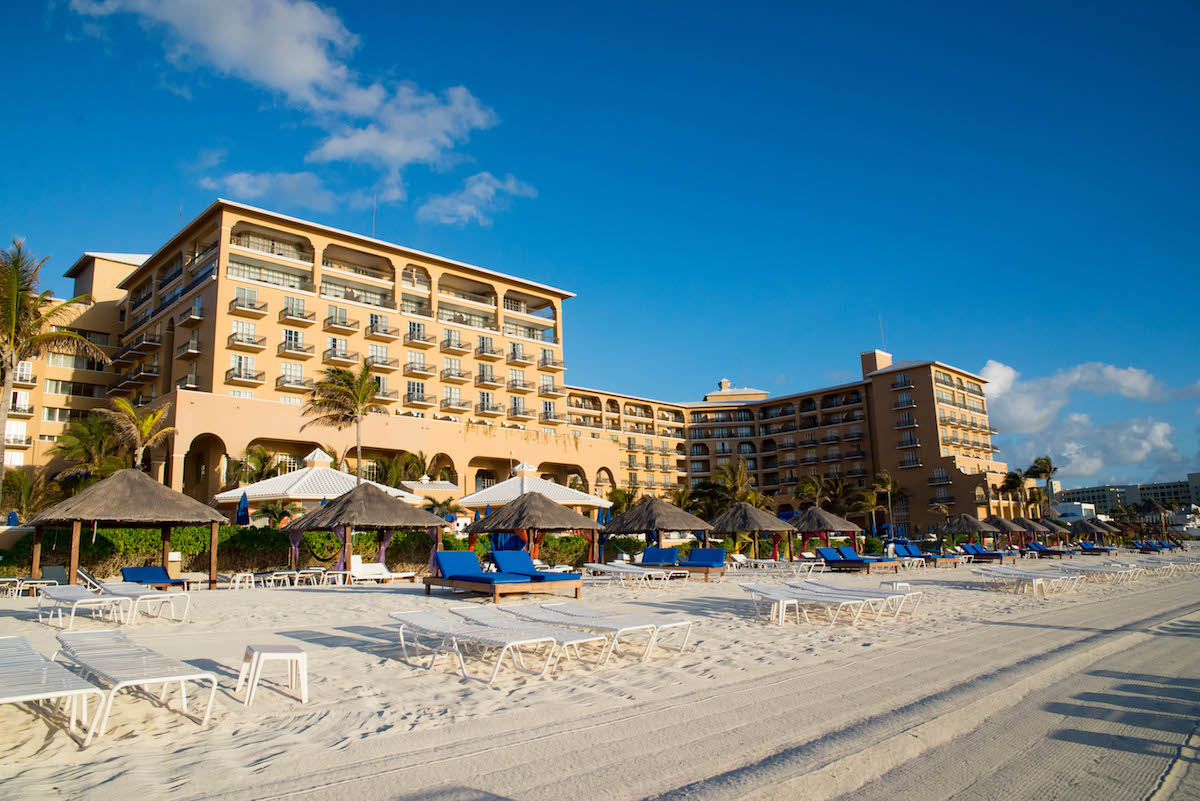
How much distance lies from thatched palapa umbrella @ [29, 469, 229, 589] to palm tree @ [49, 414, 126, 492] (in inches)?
832

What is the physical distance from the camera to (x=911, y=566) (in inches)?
1062

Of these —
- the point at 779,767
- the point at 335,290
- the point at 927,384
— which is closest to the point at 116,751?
the point at 779,767

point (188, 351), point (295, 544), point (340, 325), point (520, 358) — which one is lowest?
point (295, 544)

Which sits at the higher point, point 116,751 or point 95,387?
point 95,387

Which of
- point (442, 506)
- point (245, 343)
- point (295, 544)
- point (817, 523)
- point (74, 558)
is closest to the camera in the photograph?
point (74, 558)

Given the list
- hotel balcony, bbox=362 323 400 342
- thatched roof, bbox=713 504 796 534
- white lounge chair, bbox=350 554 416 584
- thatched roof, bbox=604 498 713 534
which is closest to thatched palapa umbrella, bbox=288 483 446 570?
white lounge chair, bbox=350 554 416 584

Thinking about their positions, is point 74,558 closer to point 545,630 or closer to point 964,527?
point 545,630

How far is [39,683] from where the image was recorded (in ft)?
15.2

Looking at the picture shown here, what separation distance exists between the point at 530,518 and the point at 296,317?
30114 mm

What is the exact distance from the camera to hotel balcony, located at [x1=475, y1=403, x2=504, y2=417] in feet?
161

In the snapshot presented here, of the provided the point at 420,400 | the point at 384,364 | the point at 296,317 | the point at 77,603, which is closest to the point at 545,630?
the point at 77,603

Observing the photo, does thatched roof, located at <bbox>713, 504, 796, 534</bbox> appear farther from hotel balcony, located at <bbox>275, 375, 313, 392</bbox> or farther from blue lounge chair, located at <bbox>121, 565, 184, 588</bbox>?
hotel balcony, located at <bbox>275, 375, 313, 392</bbox>

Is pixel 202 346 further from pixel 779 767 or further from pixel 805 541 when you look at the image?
pixel 779 767

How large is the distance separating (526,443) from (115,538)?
90.0 ft
